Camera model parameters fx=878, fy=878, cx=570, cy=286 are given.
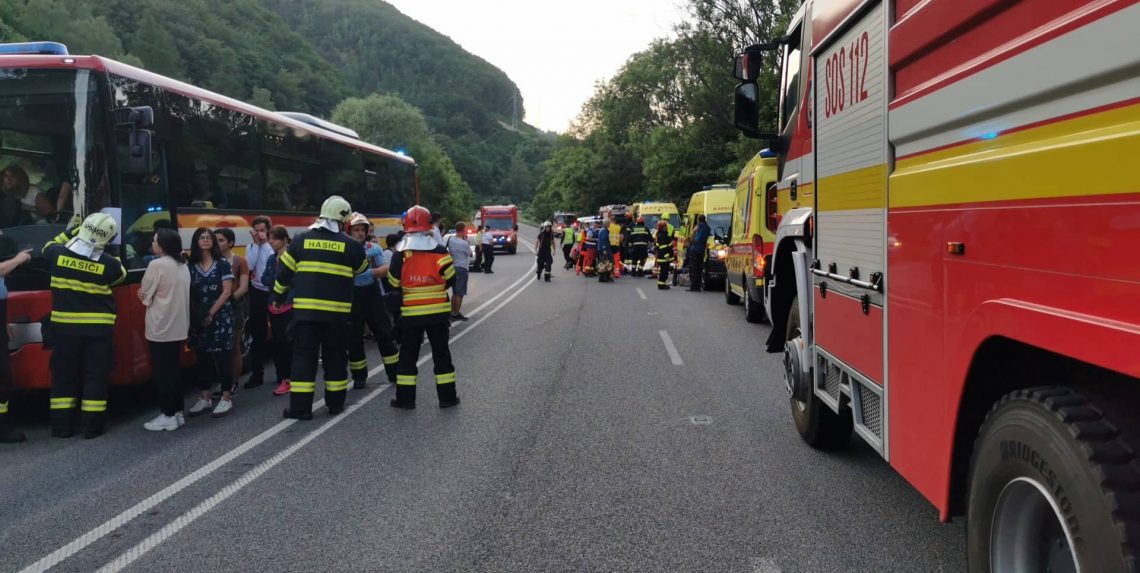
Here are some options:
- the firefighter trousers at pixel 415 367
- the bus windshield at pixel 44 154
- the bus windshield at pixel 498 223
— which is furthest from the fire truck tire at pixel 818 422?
the bus windshield at pixel 498 223

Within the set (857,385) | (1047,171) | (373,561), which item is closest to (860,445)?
(857,385)

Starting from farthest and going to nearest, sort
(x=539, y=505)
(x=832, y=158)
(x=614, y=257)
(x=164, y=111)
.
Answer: (x=614, y=257)
(x=164, y=111)
(x=539, y=505)
(x=832, y=158)

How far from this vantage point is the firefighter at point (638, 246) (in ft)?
86.3

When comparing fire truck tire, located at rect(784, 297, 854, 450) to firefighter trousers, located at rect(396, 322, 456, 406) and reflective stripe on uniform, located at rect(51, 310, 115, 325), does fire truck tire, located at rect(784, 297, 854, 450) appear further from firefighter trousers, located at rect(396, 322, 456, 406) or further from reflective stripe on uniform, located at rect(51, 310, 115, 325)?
reflective stripe on uniform, located at rect(51, 310, 115, 325)

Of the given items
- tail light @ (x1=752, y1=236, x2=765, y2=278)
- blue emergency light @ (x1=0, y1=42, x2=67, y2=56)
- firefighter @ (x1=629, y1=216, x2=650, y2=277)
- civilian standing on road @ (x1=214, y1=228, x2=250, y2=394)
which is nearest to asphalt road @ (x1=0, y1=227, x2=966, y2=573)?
civilian standing on road @ (x1=214, y1=228, x2=250, y2=394)

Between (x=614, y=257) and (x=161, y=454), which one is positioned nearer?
(x=161, y=454)

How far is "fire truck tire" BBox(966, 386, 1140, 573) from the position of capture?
2102mm

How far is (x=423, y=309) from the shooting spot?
26.4 ft

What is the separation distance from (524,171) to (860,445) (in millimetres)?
168805

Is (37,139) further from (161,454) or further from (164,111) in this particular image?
(161,454)

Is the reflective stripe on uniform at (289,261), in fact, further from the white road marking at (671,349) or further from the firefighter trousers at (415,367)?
the white road marking at (671,349)

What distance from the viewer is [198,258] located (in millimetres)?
7863

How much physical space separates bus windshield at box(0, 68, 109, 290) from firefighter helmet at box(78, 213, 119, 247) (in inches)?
25.0

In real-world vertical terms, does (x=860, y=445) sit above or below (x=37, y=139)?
below
